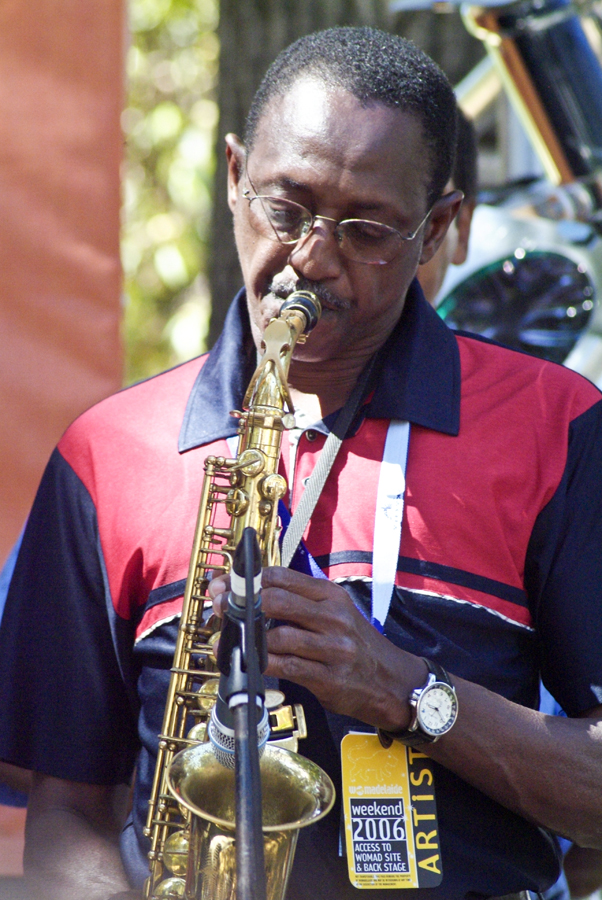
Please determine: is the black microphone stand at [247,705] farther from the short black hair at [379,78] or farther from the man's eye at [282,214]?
the short black hair at [379,78]

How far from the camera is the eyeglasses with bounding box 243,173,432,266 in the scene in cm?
249

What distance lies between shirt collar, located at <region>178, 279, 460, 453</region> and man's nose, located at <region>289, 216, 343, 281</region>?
0.29 meters

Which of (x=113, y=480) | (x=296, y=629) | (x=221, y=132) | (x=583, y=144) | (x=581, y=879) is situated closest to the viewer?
(x=296, y=629)

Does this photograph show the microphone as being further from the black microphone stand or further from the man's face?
the man's face

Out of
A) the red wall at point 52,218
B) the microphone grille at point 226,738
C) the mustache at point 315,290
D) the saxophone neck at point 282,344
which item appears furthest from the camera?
the red wall at point 52,218

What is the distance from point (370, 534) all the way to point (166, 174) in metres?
6.86

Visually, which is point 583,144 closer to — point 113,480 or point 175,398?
point 175,398

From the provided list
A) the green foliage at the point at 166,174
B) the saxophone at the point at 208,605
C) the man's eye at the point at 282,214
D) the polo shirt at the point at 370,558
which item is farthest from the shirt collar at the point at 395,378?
the green foliage at the point at 166,174

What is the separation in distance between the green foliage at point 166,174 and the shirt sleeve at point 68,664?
5.62 metres

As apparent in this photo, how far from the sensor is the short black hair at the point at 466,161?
12.6ft

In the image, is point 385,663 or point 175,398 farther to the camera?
point 175,398

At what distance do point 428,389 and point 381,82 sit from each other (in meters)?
0.66

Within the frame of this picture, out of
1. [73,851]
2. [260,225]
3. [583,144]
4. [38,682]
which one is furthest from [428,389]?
[583,144]

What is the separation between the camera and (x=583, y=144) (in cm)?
384
